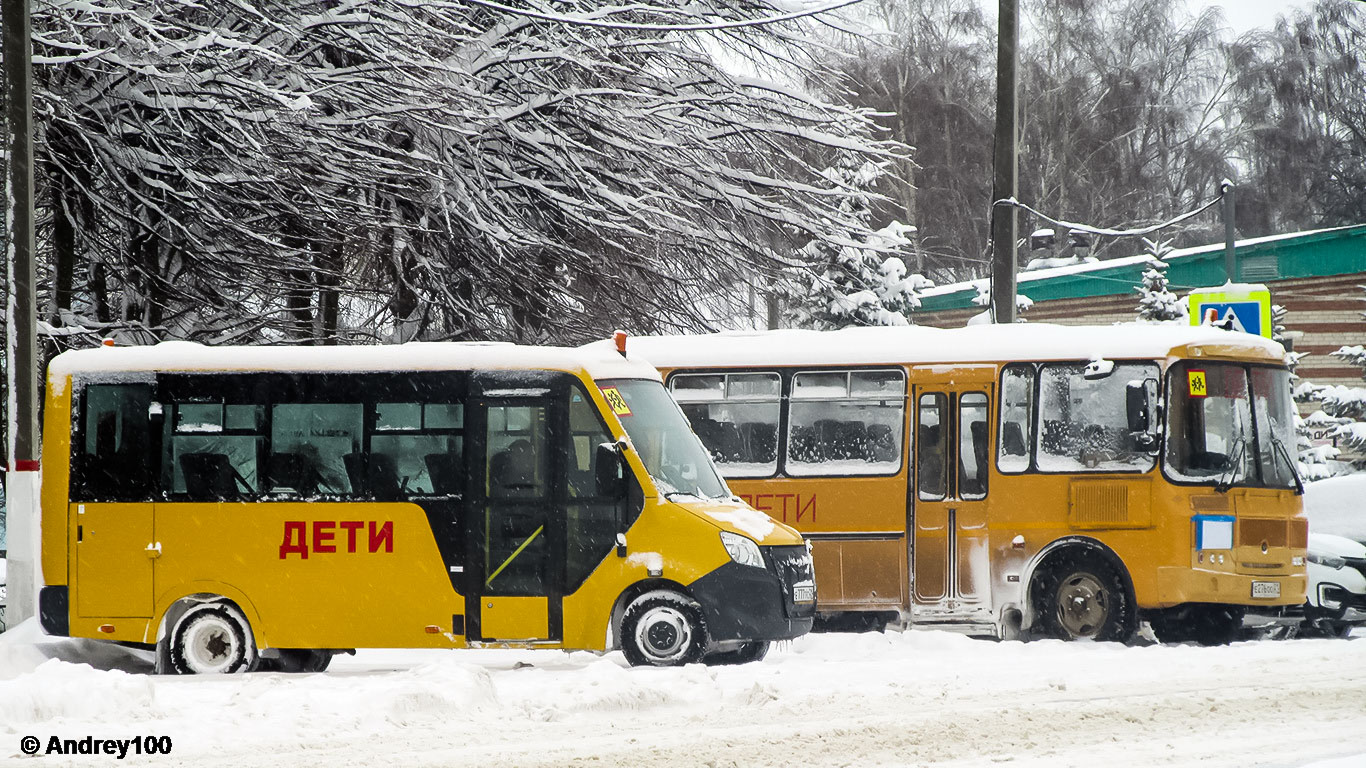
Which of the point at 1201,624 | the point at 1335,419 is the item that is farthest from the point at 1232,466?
the point at 1335,419

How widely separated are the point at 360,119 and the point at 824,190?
492cm

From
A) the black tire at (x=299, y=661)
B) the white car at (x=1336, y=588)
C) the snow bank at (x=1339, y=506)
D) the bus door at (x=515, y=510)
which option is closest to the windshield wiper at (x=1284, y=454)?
the white car at (x=1336, y=588)

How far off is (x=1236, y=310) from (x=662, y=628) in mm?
9526

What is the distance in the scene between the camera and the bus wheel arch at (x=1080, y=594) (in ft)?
44.3

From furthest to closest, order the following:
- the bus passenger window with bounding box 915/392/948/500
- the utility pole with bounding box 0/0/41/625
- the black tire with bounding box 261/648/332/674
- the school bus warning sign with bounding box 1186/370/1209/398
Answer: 1. the bus passenger window with bounding box 915/392/948/500
2. the school bus warning sign with bounding box 1186/370/1209/398
3. the utility pole with bounding box 0/0/41/625
4. the black tire with bounding box 261/648/332/674

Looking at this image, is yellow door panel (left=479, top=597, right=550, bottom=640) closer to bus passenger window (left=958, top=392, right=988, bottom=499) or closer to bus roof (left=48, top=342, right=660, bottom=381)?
bus roof (left=48, top=342, right=660, bottom=381)

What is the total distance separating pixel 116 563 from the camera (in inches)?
462

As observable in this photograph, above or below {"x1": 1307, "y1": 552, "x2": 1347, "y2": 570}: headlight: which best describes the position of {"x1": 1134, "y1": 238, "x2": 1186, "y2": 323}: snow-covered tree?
above

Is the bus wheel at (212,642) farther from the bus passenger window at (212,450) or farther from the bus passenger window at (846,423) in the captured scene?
the bus passenger window at (846,423)

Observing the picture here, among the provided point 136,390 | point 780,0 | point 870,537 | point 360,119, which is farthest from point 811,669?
point 780,0

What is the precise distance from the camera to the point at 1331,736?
8.70 metres

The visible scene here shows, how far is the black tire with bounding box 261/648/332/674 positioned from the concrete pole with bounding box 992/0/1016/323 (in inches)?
324

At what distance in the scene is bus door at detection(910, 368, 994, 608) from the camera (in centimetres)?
1382

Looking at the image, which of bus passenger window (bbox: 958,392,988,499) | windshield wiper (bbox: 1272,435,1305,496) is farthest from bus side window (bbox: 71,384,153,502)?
windshield wiper (bbox: 1272,435,1305,496)
